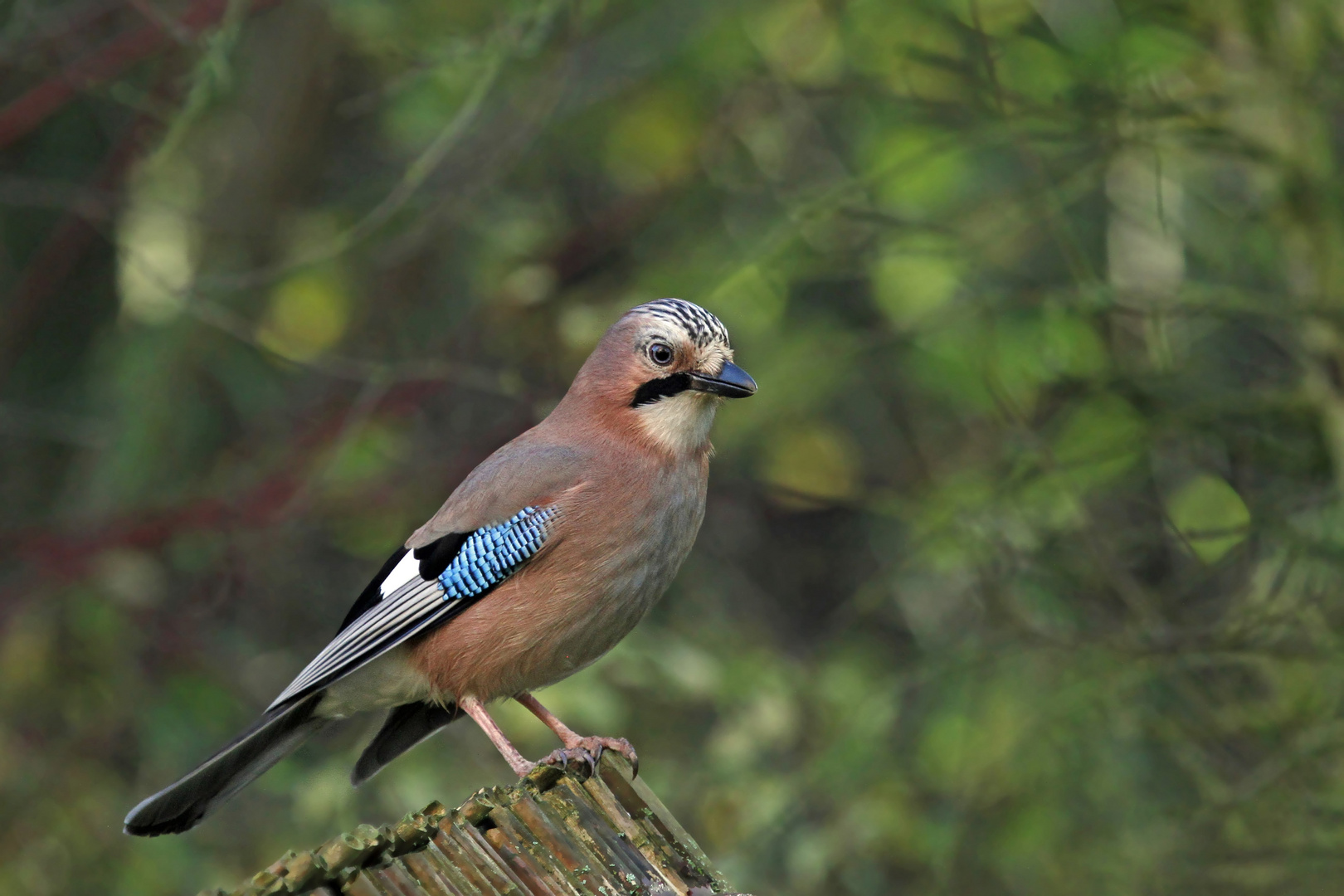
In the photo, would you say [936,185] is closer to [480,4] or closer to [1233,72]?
[1233,72]

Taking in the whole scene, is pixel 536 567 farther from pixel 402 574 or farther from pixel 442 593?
pixel 402 574

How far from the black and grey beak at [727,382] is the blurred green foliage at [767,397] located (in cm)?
142

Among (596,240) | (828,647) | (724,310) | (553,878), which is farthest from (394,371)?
(553,878)

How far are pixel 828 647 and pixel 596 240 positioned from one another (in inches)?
88.7

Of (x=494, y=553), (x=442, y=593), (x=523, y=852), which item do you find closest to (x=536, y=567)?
(x=494, y=553)

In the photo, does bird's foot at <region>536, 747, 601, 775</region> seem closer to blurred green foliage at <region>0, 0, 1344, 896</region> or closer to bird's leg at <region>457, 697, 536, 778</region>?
bird's leg at <region>457, 697, 536, 778</region>

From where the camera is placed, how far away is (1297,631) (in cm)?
523

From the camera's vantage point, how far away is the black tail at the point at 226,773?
3.47 m

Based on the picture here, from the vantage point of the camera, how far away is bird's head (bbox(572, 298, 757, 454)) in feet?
14.0

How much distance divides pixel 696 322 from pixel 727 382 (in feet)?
0.65

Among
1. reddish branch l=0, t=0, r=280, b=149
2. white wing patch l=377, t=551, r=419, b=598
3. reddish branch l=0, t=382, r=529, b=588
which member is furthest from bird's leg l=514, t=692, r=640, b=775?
reddish branch l=0, t=0, r=280, b=149

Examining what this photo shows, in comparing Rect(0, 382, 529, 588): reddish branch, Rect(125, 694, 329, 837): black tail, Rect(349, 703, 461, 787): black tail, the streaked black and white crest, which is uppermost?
Rect(0, 382, 529, 588): reddish branch

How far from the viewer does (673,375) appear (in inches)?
169

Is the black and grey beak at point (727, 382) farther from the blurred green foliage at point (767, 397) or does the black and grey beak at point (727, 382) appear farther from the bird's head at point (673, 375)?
the blurred green foliage at point (767, 397)
